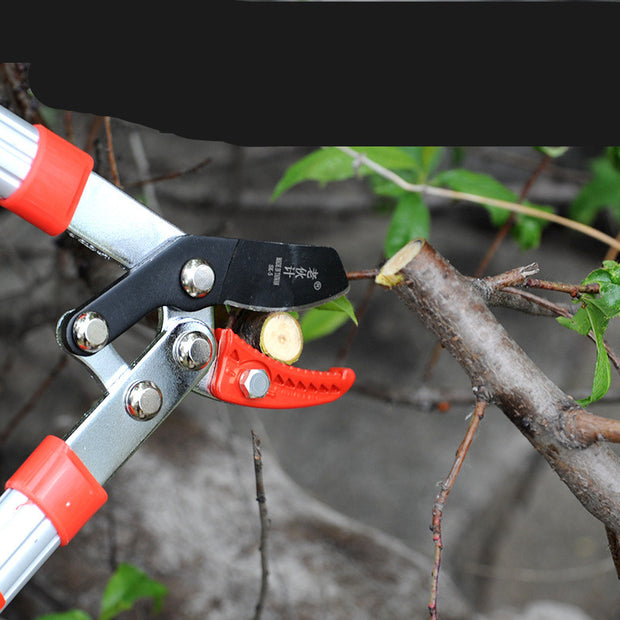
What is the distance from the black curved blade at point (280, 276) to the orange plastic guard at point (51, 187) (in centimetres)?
18

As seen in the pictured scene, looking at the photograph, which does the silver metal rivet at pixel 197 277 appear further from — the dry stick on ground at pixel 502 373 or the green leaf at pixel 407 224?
the green leaf at pixel 407 224

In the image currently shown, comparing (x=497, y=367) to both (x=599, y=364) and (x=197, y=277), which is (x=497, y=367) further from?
(x=197, y=277)

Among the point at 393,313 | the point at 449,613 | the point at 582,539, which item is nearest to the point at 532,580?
the point at 582,539

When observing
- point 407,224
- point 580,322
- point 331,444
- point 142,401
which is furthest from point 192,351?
point 331,444

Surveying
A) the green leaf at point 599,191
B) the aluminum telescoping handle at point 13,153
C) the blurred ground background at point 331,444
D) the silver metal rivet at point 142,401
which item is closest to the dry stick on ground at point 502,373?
the silver metal rivet at point 142,401

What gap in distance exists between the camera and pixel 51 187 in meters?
0.63

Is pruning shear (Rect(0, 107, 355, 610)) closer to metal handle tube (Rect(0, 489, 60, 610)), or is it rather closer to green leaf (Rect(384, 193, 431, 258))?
metal handle tube (Rect(0, 489, 60, 610))

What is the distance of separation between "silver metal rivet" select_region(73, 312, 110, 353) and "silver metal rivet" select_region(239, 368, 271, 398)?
154mm

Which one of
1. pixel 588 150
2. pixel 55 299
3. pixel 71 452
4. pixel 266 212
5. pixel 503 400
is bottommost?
pixel 588 150

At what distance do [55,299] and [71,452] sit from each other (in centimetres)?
A: 90

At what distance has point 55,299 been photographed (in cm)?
149

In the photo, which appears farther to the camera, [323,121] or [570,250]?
[570,250]

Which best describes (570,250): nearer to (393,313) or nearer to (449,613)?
(393,313)

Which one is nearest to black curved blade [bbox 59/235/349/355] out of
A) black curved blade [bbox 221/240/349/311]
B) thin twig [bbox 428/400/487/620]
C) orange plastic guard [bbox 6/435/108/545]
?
black curved blade [bbox 221/240/349/311]
